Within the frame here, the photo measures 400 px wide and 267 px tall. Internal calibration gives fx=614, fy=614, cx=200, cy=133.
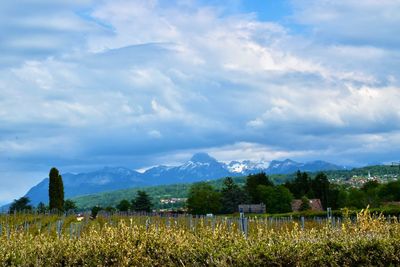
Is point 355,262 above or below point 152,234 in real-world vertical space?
below

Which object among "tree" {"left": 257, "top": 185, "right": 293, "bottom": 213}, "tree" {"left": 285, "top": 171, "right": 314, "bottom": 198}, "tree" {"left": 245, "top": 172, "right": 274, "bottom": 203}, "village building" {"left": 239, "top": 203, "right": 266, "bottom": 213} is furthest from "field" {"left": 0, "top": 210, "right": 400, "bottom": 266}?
"tree" {"left": 285, "top": 171, "right": 314, "bottom": 198}

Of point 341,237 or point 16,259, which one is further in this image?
point 341,237

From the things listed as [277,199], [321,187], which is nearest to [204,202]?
[277,199]

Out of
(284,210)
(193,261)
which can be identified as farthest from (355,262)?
(284,210)

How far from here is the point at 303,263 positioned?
1631cm

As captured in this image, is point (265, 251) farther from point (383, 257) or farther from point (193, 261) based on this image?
point (383, 257)

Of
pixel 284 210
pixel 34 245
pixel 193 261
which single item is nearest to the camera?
pixel 193 261

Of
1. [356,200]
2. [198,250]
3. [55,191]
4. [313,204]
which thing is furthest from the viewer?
[356,200]

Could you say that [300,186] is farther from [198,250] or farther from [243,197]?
[198,250]

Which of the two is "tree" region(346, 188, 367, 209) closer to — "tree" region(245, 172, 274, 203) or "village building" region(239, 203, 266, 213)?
"village building" region(239, 203, 266, 213)

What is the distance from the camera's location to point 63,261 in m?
16.7

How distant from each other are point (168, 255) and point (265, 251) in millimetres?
2611

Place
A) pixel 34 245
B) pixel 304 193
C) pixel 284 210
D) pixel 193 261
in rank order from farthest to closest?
pixel 304 193
pixel 284 210
pixel 34 245
pixel 193 261

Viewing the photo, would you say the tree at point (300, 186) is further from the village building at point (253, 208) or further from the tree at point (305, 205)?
the tree at point (305, 205)
